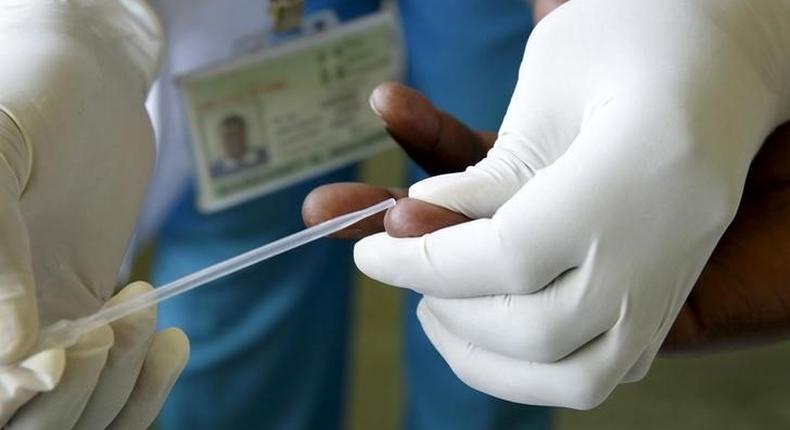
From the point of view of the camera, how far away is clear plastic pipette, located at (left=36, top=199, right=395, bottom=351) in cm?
52

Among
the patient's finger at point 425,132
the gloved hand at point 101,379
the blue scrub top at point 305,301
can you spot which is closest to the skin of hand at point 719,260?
the patient's finger at point 425,132

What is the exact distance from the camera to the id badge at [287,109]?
890 millimetres

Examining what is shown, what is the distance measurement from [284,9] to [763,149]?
1.28 feet

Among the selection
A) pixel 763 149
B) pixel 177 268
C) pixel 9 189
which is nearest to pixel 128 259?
pixel 177 268

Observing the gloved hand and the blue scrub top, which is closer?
the gloved hand

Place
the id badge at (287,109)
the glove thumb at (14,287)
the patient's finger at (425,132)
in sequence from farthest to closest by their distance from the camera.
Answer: the id badge at (287,109) → the patient's finger at (425,132) → the glove thumb at (14,287)

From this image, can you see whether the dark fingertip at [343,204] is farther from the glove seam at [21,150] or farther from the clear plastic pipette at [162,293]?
the glove seam at [21,150]

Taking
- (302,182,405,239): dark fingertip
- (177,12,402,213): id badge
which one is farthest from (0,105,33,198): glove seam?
(177,12,402,213): id badge

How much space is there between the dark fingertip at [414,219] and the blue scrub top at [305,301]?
39cm

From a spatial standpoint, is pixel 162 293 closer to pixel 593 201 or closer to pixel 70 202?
pixel 70 202

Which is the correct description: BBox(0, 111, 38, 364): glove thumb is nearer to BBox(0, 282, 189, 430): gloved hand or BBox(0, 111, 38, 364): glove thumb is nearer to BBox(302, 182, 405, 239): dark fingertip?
BBox(0, 282, 189, 430): gloved hand

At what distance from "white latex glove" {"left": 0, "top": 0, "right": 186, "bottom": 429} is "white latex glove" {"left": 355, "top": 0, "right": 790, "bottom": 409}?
0.49 ft

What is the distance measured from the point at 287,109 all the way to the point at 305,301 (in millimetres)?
225

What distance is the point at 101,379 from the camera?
53cm
